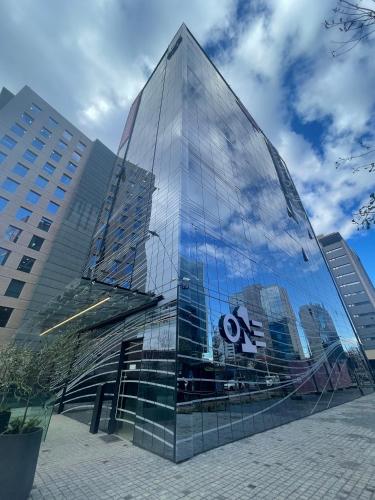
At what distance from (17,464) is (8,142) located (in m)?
34.1

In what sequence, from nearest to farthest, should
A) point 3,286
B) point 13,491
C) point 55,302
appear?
point 13,491, point 55,302, point 3,286

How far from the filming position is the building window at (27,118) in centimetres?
2870

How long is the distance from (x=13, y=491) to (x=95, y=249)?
2052cm

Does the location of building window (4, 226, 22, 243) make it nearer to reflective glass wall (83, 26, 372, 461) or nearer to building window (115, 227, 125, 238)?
reflective glass wall (83, 26, 372, 461)

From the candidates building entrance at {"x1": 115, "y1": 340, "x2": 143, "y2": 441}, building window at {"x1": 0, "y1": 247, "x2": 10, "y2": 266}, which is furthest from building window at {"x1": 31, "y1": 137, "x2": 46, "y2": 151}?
building entrance at {"x1": 115, "y1": 340, "x2": 143, "y2": 441}

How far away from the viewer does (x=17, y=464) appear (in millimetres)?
3969

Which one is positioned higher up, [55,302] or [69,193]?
Answer: [69,193]

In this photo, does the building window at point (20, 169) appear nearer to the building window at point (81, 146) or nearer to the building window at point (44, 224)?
the building window at point (44, 224)

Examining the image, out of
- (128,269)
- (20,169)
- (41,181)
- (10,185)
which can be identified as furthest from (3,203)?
(128,269)

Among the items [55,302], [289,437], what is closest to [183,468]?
[289,437]

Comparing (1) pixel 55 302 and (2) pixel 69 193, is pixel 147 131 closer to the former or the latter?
(2) pixel 69 193

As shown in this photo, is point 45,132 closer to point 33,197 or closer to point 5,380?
point 33,197

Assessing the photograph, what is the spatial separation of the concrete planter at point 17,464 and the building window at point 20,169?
3021 centimetres

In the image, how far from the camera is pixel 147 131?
69.3 ft
